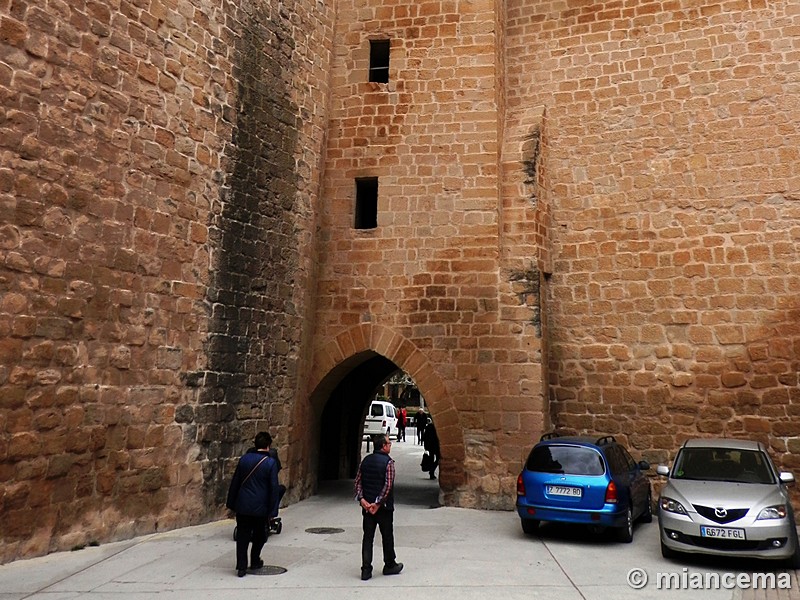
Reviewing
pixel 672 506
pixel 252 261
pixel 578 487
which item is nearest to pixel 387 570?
pixel 578 487

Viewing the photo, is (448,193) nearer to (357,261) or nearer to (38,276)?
(357,261)

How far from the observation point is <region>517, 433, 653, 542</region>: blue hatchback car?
7328 millimetres

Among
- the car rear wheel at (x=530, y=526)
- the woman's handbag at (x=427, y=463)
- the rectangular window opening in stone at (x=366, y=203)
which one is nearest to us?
the car rear wheel at (x=530, y=526)

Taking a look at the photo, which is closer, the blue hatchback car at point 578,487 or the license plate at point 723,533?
the license plate at point 723,533

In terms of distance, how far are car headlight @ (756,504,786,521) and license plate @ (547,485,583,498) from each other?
6.28 feet

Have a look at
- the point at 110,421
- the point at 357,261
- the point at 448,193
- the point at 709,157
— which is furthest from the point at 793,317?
the point at 110,421

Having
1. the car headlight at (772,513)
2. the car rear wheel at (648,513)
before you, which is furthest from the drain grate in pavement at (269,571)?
the car rear wheel at (648,513)

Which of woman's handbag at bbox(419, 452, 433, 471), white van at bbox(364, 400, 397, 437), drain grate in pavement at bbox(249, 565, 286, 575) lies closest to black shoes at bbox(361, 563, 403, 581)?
drain grate in pavement at bbox(249, 565, 286, 575)

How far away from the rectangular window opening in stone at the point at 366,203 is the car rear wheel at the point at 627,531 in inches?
257

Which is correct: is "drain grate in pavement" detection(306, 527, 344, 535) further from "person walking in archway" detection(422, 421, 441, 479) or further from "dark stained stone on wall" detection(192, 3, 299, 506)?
"person walking in archway" detection(422, 421, 441, 479)

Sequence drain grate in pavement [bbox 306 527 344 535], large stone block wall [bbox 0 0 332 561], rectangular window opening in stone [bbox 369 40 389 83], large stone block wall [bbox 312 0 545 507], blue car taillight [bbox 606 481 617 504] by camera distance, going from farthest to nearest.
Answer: rectangular window opening in stone [bbox 369 40 389 83] < large stone block wall [bbox 312 0 545 507] < drain grate in pavement [bbox 306 527 344 535] < blue car taillight [bbox 606 481 617 504] < large stone block wall [bbox 0 0 332 561]

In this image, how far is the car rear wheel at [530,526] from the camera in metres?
8.01

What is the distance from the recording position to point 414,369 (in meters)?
10.4

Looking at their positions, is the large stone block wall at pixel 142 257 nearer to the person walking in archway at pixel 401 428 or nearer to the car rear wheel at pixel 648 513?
the car rear wheel at pixel 648 513
